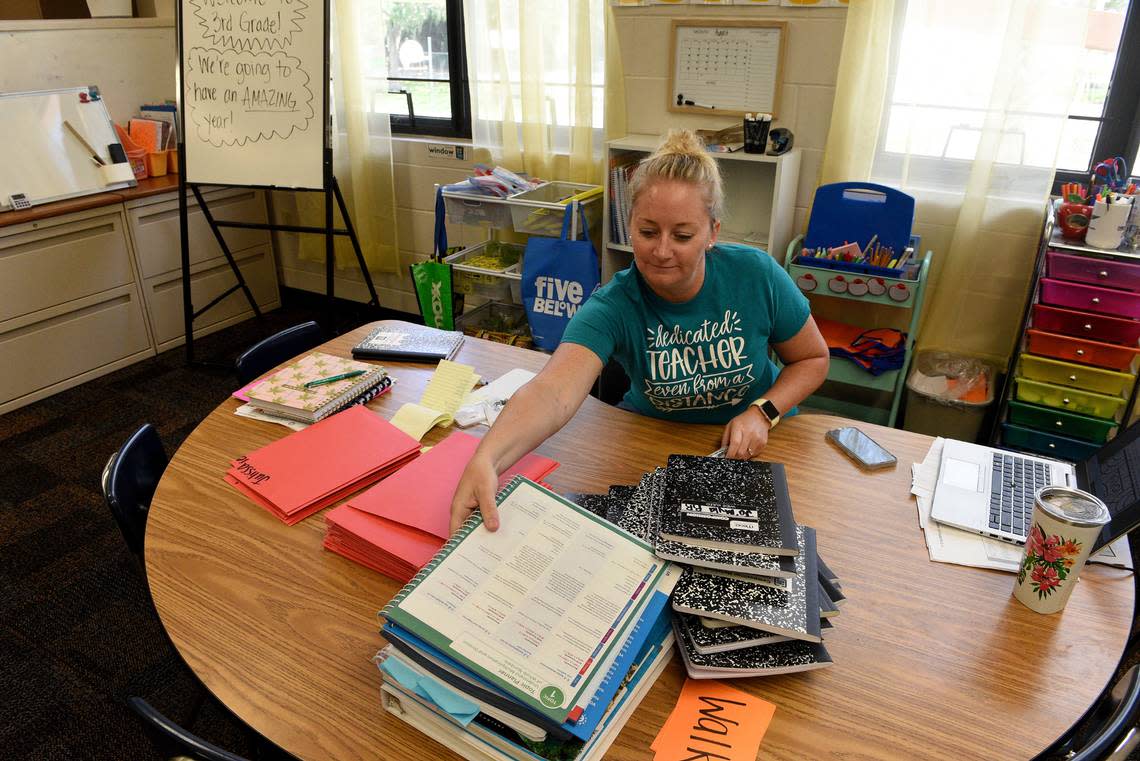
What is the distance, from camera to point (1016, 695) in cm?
98

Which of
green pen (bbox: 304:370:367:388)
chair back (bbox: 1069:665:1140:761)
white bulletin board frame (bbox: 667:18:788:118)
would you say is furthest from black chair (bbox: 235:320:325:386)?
chair back (bbox: 1069:665:1140:761)

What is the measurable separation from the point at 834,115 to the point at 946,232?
0.60 metres

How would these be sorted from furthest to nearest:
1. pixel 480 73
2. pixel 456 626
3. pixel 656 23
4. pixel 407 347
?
1. pixel 480 73
2. pixel 656 23
3. pixel 407 347
4. pixel 456 626

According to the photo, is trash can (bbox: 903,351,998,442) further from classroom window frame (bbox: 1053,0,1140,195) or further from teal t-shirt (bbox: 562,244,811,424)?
teal t-shirt (bbox: 562,244,811,424)

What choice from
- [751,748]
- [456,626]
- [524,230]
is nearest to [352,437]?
[456,626]

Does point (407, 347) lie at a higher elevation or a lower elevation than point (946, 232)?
lower

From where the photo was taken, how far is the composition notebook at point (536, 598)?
34.1 inches

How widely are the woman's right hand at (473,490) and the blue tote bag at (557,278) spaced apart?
5.92 ft

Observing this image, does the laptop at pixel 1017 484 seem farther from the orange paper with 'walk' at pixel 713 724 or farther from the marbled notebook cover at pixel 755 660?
the orange paper with 'walk' at pixel 713 724

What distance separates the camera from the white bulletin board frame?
2750 millimetres

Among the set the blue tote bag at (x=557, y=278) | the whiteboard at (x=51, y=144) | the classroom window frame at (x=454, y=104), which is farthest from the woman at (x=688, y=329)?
the whiteboard at (x=51, y=144)

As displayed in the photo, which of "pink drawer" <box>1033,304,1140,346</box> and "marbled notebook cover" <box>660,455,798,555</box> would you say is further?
"pink drawer" <box>1033,304,1140,346</box>

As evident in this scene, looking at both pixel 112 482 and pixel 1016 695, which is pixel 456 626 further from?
pixel 112 482

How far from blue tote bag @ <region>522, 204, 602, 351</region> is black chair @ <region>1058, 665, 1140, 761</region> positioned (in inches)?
85.1
